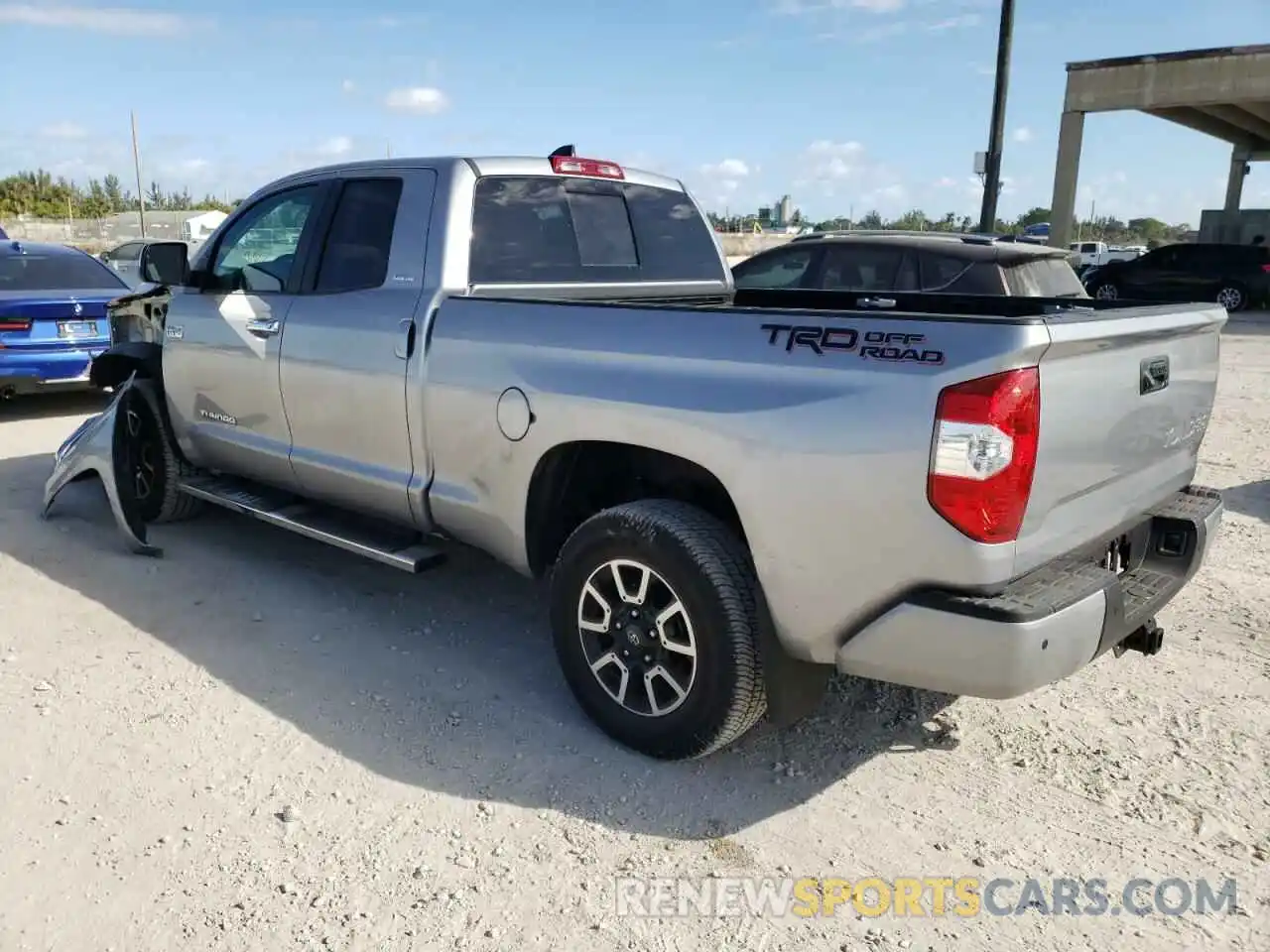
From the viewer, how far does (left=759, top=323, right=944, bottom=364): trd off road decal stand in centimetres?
253

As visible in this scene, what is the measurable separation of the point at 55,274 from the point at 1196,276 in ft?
71.1

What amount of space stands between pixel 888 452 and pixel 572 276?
216 cm

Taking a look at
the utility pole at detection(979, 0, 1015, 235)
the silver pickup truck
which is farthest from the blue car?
the utility pole at detection(979, 0, 1015, 235)

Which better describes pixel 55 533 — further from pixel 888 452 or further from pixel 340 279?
pixel 888 452

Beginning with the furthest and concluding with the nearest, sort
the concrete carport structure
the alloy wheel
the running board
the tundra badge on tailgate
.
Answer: the concrete carport structure, the running board, the alloy wheel, the tundra badge on tailgate

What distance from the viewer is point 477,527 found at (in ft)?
12.5

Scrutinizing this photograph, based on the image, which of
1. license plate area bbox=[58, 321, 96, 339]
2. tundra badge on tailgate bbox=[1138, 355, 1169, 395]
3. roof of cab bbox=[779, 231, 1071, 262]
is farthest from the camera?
license plate area bbox=[58, 321, 96, 339]

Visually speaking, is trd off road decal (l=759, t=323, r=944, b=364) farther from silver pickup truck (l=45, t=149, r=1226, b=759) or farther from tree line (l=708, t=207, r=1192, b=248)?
tree line (l=708, t=207, r=1192, b=248)

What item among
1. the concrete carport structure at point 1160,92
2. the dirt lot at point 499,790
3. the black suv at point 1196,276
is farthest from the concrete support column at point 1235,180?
the dirt lot at point 499,790

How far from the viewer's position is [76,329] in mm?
8578

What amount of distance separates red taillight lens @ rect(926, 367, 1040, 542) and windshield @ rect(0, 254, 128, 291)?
8921mm

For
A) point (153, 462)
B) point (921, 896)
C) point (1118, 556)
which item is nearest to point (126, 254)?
point (153, 462)

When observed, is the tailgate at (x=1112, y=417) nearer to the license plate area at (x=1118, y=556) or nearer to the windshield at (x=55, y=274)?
the license plate area at (x=1118, y=556)

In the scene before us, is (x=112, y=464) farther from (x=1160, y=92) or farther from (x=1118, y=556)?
(x=1160, y=92)
